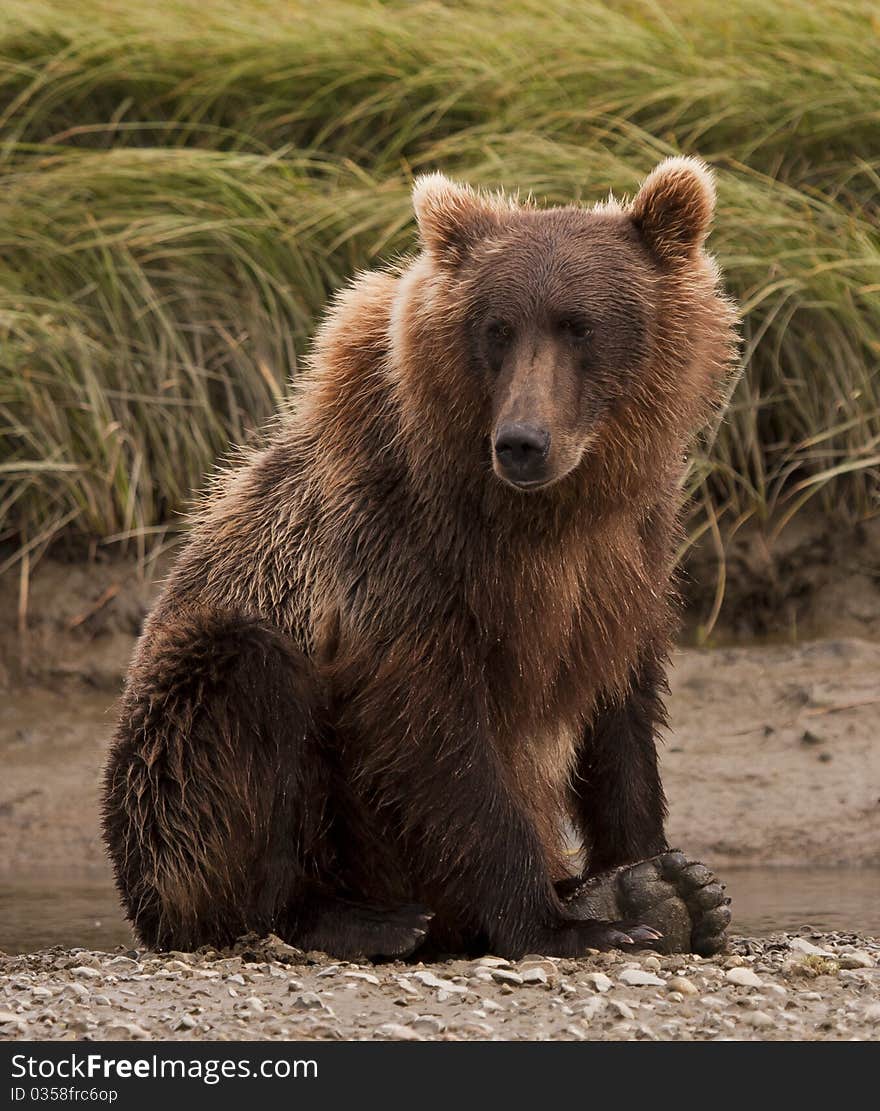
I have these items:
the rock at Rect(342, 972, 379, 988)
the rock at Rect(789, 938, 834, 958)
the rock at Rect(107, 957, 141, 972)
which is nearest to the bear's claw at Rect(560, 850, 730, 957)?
the rock at Rect(789, 938, 834, 958)

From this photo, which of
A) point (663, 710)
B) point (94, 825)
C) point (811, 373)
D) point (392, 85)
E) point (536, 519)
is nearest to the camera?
point (536, 519)

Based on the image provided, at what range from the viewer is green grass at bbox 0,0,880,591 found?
9.83 m

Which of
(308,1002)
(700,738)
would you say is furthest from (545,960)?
(700,738)

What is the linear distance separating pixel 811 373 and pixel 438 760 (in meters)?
4.99

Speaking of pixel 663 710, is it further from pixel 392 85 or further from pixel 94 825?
pixel 392 85

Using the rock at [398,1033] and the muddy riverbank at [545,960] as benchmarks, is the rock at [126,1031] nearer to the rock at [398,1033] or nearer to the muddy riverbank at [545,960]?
the muddy riverbank at [545,960]

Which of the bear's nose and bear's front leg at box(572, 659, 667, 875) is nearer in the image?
the bear's nose

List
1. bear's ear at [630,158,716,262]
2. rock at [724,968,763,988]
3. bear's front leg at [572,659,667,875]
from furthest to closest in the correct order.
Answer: bear's front leg at [572,659,667,875]
bear's ear at [630,158,716,262]
rock at [724,968,763,988]

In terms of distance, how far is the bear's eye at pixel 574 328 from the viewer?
5.34 m

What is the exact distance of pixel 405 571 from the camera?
18.4 feet

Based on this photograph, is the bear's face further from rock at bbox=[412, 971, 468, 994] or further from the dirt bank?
the dirt bank

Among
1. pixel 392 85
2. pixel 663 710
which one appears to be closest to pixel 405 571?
pixel 663 710

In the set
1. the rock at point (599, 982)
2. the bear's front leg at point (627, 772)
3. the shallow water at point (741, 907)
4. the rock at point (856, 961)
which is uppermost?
the bear's front leg at point (627, 772)

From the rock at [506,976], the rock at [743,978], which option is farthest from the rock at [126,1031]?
the rock at [743,978]
